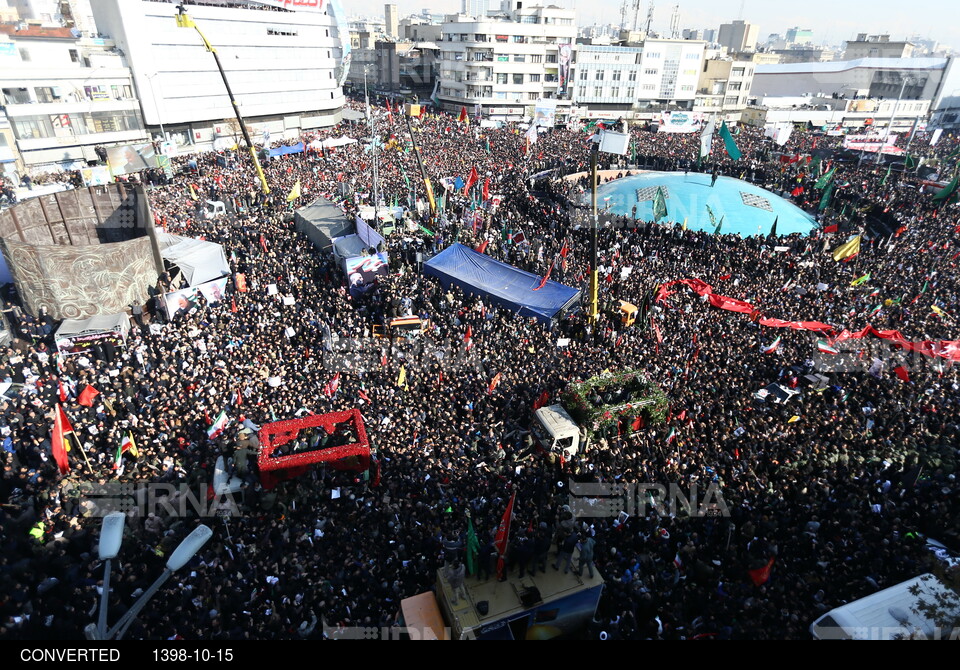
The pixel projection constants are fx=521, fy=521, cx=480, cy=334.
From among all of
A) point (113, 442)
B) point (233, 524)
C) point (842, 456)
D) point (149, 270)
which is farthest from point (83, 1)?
point (842, 456)

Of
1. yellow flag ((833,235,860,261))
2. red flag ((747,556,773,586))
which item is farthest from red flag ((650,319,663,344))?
yellow flag ((833,235,860,261))

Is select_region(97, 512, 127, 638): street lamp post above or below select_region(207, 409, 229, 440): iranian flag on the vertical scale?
above

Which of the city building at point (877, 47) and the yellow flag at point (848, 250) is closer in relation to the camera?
the yellow flag at point (848, 250)

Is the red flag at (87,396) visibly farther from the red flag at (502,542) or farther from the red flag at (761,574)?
the red flag at (761,574)

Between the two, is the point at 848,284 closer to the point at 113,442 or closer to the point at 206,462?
the point at 206,462

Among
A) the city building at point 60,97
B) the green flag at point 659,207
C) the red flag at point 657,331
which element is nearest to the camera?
the red flag at point 657,331

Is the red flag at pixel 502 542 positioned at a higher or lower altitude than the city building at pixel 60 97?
lower

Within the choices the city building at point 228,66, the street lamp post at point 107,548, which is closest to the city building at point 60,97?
the city building at point 228,66

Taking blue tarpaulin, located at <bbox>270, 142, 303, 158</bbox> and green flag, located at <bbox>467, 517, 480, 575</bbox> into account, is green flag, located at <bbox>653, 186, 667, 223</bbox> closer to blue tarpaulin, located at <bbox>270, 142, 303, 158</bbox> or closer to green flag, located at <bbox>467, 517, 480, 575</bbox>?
green flag, located at <bbox>467, 517, 480, 575</bbox>
